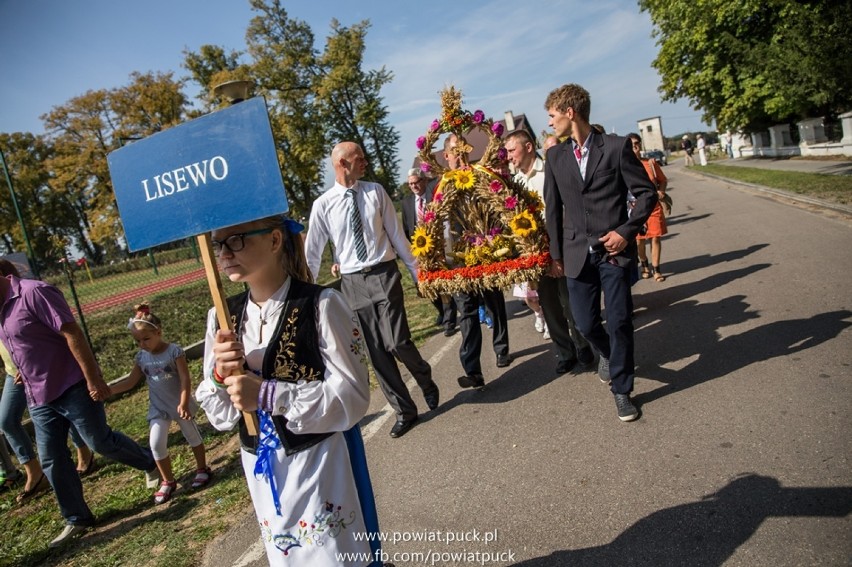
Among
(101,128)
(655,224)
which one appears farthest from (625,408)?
(101,128)

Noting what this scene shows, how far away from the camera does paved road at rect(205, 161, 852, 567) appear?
8.77 feet

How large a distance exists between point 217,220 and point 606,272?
2933 millimetres

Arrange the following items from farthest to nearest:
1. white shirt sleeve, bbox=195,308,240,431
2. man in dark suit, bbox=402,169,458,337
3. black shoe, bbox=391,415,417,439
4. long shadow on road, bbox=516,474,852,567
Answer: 1. man in dark suit, bbox=402,169,458,337
2. black shoe, bbox=391,415,417,439
3. long shadow on road, bbox=516,474,852,567
4. white shirt sleeve, bbox=195,308,240,431

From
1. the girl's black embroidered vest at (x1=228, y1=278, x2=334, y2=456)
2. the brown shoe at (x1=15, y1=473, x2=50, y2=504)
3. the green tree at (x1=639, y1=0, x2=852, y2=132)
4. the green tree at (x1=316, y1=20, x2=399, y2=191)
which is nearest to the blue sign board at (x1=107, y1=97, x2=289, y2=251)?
the girl's black embroidered vest at (x1=228, y1=278, x2=334, y2=456)

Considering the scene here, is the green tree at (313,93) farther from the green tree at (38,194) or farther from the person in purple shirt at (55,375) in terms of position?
the person in purple shirt at (55,375)

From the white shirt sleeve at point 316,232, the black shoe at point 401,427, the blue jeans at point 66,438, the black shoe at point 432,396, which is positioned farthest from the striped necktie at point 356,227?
the blue jeans at point 66,438

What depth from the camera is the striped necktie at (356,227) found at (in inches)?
184

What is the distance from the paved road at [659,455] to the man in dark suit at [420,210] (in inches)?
56.6

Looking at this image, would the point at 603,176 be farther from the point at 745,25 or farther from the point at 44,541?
the point at 745,25

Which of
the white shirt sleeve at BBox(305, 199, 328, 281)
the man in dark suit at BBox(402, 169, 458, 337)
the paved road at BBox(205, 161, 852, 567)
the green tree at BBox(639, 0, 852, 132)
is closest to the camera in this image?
the paved road at BBox(205, 161, 852, 567)

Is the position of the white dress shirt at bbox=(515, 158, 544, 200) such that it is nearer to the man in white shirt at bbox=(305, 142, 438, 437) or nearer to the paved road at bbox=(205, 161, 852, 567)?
the man in white shirt at bbox=(305, 142, 438, 437)

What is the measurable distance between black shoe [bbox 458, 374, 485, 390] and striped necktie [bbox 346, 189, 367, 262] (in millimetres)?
1561

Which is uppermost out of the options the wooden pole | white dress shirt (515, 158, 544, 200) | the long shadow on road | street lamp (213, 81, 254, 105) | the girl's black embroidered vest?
street lamp (213, 81, 254, 105)

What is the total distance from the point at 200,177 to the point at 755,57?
76.8ft
